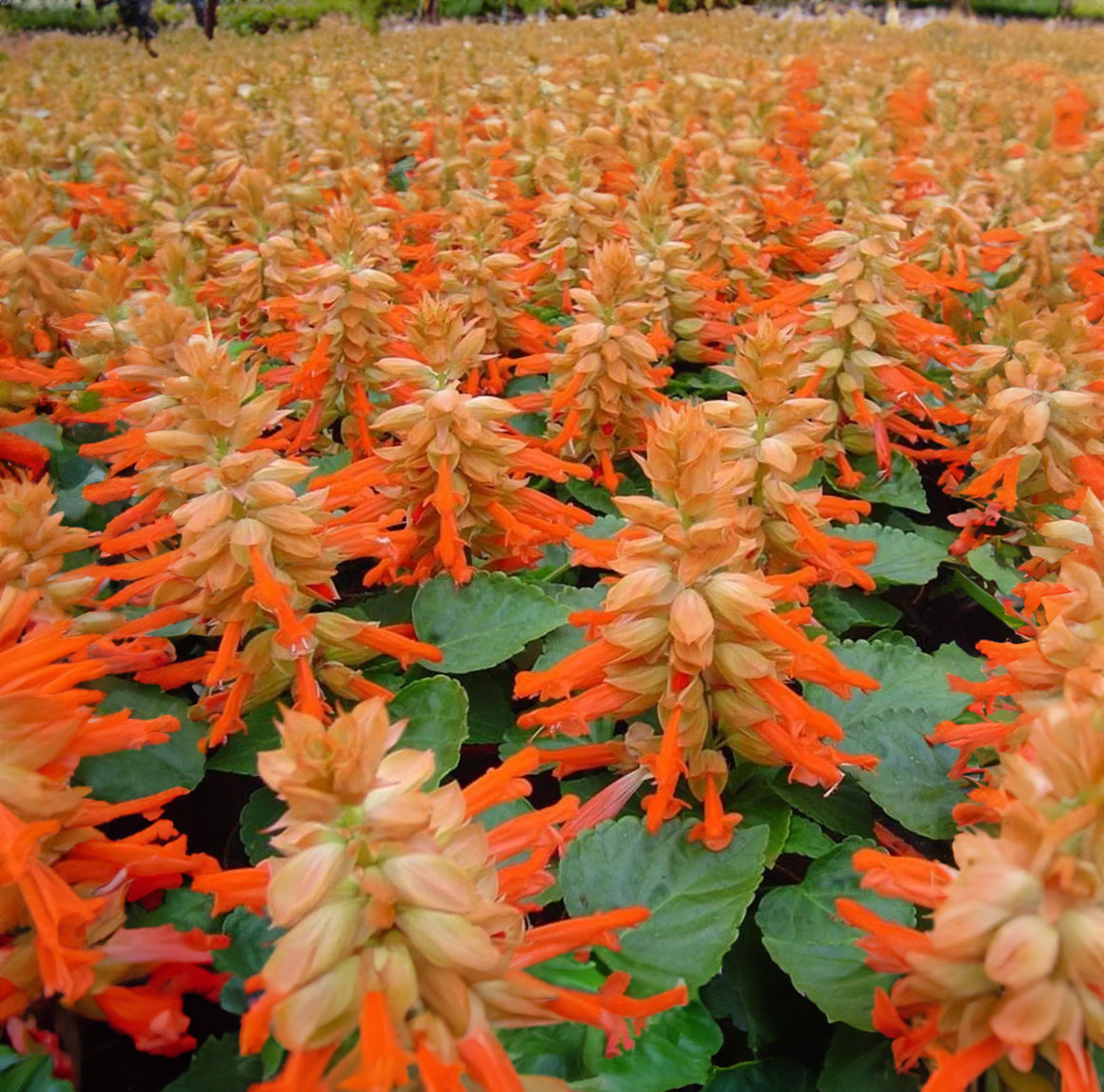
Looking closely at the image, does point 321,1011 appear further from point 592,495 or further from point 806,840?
point 592,495

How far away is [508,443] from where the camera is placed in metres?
1.39

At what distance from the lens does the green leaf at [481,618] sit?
1.37 meters

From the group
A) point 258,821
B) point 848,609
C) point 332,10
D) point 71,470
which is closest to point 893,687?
point 848,609

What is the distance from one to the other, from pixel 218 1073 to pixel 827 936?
2.02ft

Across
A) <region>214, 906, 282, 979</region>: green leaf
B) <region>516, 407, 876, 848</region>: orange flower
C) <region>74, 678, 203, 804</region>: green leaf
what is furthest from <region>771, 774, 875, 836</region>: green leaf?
<region>74, 678, 203, 804</region>: green leaf

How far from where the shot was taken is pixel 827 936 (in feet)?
3.44

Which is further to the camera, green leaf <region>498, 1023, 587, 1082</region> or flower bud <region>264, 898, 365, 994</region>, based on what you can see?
green leaf <region>498, 1023, 587, 1082</region>

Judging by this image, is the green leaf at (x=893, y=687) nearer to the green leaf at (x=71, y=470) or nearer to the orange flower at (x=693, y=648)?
the orange flower at (x=693, y=648)

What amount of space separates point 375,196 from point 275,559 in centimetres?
197

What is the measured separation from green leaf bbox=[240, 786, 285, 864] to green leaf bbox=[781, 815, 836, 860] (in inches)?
23.8

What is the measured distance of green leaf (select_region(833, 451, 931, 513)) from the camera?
1.93m

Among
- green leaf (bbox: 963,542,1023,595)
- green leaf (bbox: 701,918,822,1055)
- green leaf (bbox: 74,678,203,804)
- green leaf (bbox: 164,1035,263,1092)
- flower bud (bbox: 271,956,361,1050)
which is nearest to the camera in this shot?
flower bud (bbox: 271,956,361,1050)

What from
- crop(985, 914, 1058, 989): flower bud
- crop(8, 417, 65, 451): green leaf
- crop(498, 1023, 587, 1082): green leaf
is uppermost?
crop(985, 914, 1058, 989): flower bud

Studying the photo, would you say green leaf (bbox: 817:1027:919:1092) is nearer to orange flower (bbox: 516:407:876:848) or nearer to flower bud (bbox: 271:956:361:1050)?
orange flower (bbox: 516:407:876:848)
